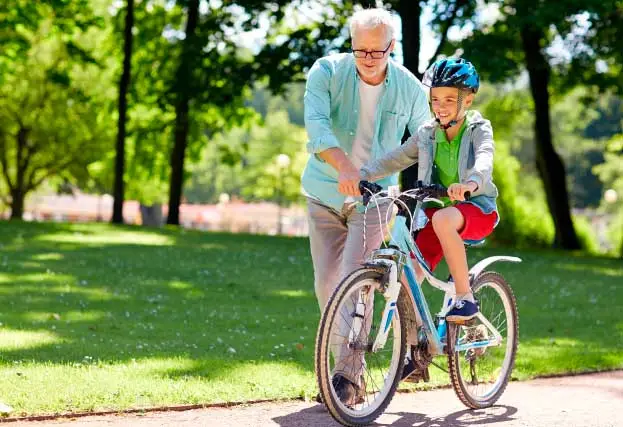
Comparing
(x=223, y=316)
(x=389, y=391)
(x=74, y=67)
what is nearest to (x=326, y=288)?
(x=389, y=391)

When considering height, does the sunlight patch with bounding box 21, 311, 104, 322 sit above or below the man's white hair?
below

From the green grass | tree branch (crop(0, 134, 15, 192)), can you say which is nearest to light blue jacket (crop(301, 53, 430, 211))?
the green grass

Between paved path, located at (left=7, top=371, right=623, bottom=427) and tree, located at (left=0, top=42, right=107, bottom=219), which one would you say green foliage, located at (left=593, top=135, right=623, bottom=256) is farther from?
paved path, located at (left=7, top=371, right=623, bottom=427)

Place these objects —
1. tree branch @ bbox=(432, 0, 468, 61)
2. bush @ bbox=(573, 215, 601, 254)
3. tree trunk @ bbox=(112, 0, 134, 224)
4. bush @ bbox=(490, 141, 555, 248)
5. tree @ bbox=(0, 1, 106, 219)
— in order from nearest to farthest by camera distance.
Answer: tree branch @ bbox=(432, 0, 468, 61) < tree trunk @ bbox=(112, 0, 134, 224) < bush @ bbox=(573, 215, 601, 254) < bush @ bbox=(490, 141, 555, 248) < tree @ bbox=(0, 1, 106, 219)

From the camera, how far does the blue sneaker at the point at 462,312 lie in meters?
5.95

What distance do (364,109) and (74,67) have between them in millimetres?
37069

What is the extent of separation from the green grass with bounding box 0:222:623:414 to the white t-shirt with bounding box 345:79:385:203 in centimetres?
148

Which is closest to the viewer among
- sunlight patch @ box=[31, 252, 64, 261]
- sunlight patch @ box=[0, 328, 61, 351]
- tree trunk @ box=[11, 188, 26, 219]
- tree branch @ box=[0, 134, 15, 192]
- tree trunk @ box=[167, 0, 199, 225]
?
sunlight patch @ box=[0, 328, 61, 351]

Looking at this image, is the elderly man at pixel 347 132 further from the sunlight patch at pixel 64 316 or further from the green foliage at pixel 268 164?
the green foliage at pixel 268 164

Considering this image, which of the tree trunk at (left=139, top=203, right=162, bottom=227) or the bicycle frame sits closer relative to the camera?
the bicycle frame

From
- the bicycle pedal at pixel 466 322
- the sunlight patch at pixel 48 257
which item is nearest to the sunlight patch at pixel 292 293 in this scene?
the sunlight patch at pixel 48 257

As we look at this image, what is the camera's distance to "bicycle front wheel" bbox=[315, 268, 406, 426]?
5238mm

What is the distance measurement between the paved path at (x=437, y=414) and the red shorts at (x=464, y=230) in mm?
864

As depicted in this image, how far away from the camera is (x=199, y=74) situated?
26.8 meters
